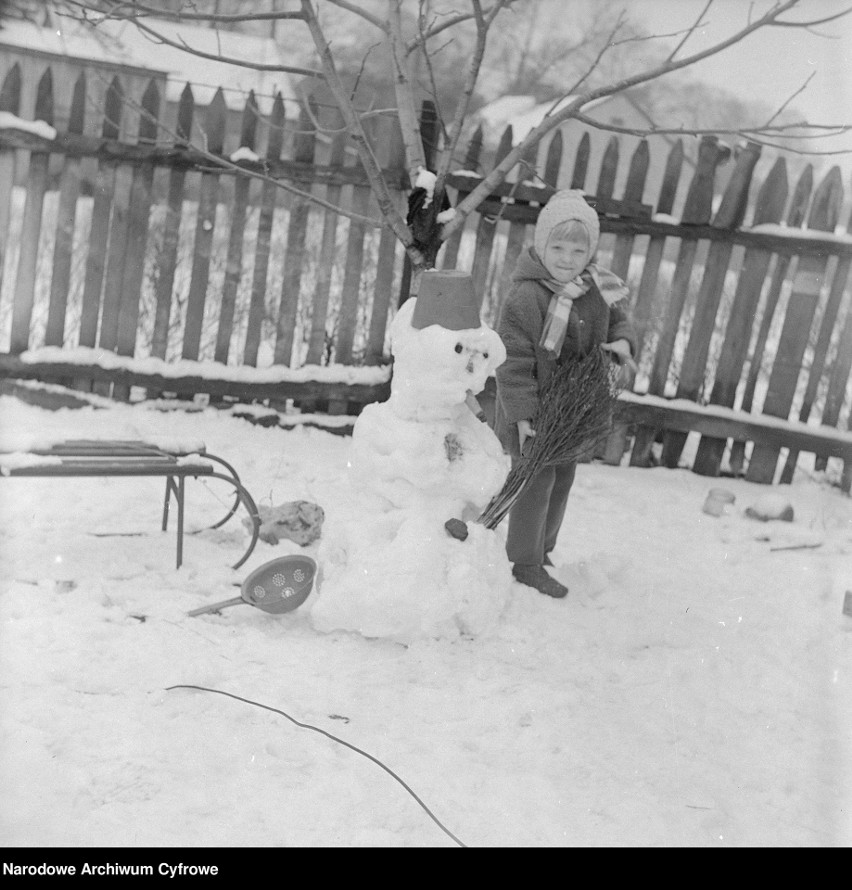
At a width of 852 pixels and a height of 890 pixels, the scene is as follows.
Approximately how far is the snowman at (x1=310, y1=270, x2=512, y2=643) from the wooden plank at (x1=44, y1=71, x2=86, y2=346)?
290cm

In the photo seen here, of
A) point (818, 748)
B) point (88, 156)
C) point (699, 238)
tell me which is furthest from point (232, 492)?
point (699, 238)

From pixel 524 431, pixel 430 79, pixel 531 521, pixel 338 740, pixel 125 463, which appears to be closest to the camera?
pixel 338 740

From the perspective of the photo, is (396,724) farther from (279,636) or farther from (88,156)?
(88,156)

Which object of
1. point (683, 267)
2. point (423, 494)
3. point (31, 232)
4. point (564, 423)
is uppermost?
point (683, 267)

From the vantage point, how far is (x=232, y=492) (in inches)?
169

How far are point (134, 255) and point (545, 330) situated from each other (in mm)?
2916

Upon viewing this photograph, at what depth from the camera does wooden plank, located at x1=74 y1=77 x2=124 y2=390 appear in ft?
17.4

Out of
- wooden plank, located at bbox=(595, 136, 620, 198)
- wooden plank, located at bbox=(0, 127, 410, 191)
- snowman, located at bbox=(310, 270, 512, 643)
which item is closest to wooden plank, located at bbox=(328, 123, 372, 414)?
wooden plank, located at bbox=(0, 127, 410, 191)

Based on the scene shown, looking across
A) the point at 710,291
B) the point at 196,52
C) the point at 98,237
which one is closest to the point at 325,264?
the point at 98,237

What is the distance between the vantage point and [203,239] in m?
5.42

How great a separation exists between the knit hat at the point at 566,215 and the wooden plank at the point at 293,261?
2.14 metres

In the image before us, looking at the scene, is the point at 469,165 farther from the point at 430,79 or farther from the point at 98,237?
the point at 98,237

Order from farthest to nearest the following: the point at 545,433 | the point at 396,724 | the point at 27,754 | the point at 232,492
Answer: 1. the point at 232,492
2. the point at 545,433
3. the point at 396,724
4. the point at 27,754

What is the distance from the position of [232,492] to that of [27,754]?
6.97 feet
